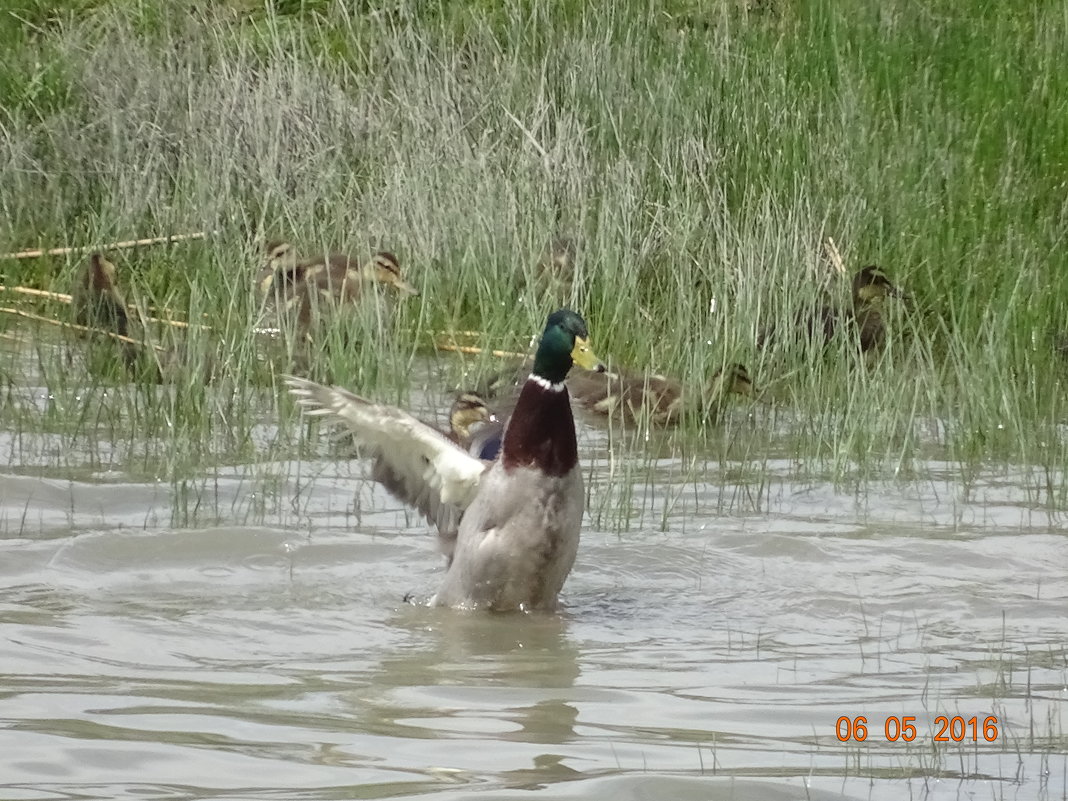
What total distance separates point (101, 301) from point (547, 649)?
394cm

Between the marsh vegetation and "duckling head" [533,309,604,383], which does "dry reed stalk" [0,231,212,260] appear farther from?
"duckling head" [533,309,604,383]

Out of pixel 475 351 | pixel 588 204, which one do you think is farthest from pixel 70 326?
pixel 588 204

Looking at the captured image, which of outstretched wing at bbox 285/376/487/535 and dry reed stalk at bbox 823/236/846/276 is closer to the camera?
outstretched wing at bbox 285/376/487/535

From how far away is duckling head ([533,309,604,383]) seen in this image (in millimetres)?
6402

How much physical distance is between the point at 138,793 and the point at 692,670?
178 centimetres

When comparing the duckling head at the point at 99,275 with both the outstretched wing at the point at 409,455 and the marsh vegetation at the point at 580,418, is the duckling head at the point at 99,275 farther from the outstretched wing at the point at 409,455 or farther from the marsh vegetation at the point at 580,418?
the outstretched wing at the point at 409,455

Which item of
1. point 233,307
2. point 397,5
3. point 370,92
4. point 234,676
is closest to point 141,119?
point 370,92

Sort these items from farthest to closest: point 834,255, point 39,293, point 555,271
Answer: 1. point 834,255
2. point 39,293
3. point 555,271

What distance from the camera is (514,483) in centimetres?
625

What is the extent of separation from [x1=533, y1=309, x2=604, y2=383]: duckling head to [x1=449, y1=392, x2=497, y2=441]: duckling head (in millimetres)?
1394

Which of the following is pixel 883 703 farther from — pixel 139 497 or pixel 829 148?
pixel 829 148

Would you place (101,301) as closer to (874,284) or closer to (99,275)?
(99,275)

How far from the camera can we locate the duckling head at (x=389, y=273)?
9414 mm

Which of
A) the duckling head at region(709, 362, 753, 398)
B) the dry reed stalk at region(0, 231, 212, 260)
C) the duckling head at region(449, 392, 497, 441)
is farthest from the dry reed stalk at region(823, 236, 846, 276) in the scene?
the dry reed stalk at region(0, 231, 212, 260)
